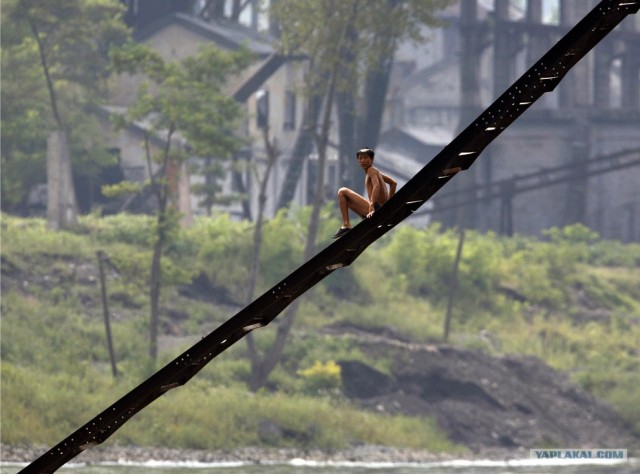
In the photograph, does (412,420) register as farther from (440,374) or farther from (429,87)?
(429,87)

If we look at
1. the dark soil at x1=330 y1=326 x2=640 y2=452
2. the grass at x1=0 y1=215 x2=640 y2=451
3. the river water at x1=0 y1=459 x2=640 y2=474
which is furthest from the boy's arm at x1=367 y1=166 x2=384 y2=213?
the dark soil at x1=330 y1=326 x2=640 y2=452

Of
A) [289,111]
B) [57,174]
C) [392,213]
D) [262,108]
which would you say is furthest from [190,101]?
[392,213]

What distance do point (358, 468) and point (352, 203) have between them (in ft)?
88.5

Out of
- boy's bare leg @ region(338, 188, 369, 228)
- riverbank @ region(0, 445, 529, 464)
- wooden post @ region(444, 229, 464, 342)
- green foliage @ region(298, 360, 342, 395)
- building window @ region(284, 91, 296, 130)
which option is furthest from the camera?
building window @ region(284, 91, 296, 130)

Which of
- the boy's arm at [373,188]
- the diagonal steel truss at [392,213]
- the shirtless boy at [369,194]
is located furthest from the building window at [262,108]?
the diagonal steel truss at [392,213]

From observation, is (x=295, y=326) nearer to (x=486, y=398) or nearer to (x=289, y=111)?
(x=486, y=398)

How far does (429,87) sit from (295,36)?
34764mm

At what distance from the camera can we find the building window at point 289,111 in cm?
6297

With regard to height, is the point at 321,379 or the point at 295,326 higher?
the point at 295,326

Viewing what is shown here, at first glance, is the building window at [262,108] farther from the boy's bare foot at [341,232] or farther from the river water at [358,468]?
the boy's bare foot at [341,232]

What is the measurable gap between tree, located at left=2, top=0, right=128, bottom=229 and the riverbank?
564 inches

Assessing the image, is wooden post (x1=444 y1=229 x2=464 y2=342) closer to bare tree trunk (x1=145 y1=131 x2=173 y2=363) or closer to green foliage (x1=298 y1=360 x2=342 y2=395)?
green foliage (x1=298 y1=360 x2=342 y2=395)

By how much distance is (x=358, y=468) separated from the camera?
40.9 m

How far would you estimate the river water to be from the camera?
37.8 m
